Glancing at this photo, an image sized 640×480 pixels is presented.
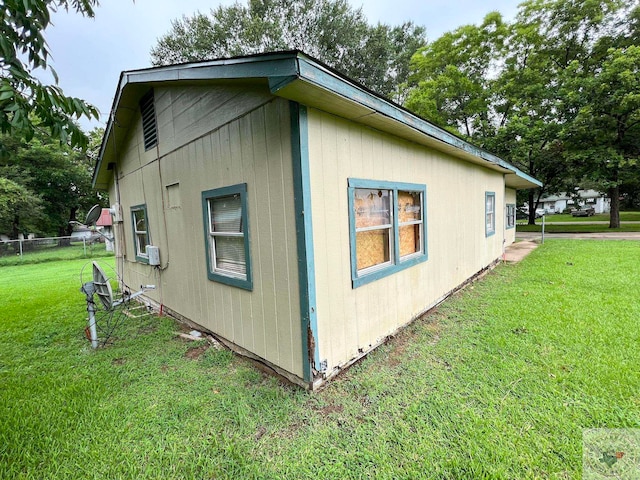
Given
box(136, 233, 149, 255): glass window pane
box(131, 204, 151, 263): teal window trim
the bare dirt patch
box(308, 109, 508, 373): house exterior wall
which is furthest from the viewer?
box(136, 233, 149, 255): glass window pane

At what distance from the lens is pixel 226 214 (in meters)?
3.38

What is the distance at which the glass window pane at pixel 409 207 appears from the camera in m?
3.86

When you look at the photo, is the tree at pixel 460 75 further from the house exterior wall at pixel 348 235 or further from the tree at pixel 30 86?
the tree at pixel 30 86

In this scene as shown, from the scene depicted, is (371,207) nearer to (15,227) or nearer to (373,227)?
(373,227)

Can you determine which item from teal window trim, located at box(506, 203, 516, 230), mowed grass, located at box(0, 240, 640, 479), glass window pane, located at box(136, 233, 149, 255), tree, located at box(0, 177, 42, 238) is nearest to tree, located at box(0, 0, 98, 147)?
mowed grass, located at box(0, 240, 640, 479)

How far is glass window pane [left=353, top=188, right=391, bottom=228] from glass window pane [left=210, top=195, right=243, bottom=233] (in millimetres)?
1310

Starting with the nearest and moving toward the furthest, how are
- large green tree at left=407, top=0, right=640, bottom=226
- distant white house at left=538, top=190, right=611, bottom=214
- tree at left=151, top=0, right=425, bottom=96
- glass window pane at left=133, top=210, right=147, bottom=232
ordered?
glass window pane at left=133, top=210, right=147, bottom=232
large green tree at left=407, top=0, right=640, bottom=226
tree at left=151, top=0, right=425, bottom=96
distant white house at left=538, top=190, right=611, bottom=214

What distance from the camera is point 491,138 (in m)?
17.3

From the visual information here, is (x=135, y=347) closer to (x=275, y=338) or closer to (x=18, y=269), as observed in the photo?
(x=275, y=338)

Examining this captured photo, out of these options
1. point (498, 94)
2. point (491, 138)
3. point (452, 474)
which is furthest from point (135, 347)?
point (498, 94)

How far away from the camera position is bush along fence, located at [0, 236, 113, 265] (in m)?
13.5

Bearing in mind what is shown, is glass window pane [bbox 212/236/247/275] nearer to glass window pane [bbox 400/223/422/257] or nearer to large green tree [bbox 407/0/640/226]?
glass window pane [bbox 400/223/422/257]

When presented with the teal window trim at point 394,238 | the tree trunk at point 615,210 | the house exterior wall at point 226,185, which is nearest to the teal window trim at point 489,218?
the teal window trim at point 394,238

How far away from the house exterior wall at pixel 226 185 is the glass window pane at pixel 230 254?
0.25m
